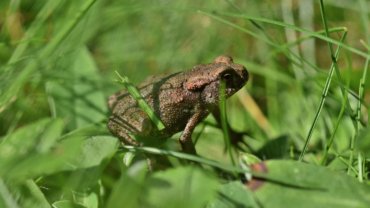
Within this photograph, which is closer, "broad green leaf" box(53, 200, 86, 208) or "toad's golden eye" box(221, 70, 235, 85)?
"broad green leaf" box(53, 200, 86, 208)

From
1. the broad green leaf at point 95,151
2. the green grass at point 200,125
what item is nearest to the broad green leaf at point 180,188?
the green grass at point 200,125

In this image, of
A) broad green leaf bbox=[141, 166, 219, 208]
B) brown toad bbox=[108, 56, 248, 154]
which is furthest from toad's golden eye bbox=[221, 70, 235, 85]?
broad green leaf bbox=[141, 166, 219, 208]

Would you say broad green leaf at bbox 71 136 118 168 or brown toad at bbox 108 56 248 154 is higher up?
broad green leaf at bbox 71 136 118 168

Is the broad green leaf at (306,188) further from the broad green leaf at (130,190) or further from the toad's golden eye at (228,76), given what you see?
the toad's golden eye at (228,76)

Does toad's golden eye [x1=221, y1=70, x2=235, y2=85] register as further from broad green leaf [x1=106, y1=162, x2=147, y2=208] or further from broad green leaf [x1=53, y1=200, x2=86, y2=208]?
broad green leaf [x1=106, y1=162, x2=147, y2=208]

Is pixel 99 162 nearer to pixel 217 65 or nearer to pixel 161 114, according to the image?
pixel 161 114

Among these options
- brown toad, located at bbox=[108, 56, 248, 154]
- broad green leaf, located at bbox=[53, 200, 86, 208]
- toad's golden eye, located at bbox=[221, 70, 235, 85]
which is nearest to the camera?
broad green leaf, located at bbox=[53, 200, 86, 208]
